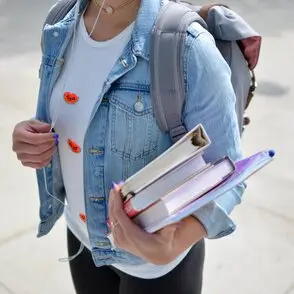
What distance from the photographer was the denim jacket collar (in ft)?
3.75

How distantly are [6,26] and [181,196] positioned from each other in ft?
18.9

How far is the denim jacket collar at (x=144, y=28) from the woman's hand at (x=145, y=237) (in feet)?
0.99

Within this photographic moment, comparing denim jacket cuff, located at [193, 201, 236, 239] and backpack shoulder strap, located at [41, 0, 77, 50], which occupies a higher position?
backpack shoulder strap, located at [41, 0, 77, 50]

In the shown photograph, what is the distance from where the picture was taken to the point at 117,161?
3.99 ft

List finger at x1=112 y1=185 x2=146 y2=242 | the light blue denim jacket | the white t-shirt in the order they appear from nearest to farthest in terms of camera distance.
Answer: finger at x1=112 y1=185 x2=146 y2=242, the light blue denim jacket, the white t-shirt

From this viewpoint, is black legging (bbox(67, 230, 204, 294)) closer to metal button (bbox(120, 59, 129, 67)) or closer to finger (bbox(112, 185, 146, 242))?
finger (bbox(112, 185, 146, 242))

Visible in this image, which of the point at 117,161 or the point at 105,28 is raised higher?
the point at 105,28

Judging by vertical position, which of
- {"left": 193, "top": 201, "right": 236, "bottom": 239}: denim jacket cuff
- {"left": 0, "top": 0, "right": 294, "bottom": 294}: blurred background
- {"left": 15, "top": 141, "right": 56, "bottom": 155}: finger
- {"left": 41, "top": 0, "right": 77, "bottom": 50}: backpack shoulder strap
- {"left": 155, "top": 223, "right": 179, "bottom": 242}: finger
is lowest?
{"left": 0, "top": 0, "right": 294, "bottom": 294}: blurred background

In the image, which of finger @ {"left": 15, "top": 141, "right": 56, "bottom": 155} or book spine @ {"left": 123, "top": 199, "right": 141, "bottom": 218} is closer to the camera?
book spine @ {"left": 123, "top": 199, "right": 141, "bottom": 218}

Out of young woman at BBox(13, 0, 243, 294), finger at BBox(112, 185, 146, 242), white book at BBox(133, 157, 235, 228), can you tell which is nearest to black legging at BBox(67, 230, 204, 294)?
young woman at BBox(13, 0, 243, 294)

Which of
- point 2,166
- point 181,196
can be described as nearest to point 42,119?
point 181,196

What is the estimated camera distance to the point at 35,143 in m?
1.27

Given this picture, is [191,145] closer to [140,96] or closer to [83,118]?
[140,96]

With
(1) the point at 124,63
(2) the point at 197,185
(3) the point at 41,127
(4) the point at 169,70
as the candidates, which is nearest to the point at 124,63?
(1) the point at 124,63
